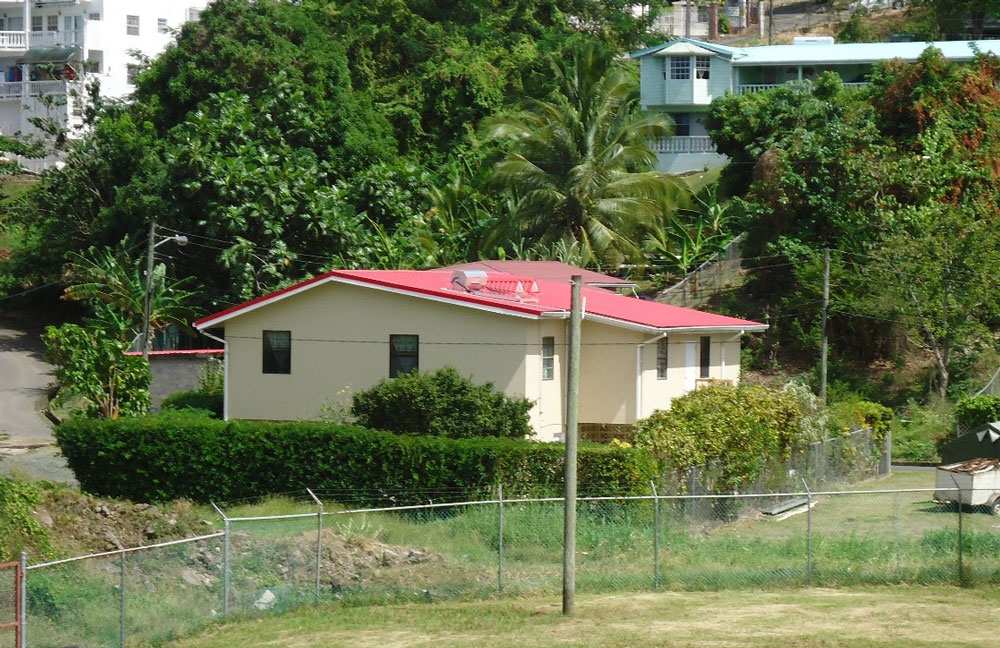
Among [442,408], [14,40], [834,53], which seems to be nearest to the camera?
[442,408]

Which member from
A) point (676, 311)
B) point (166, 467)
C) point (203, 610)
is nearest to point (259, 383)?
point (166, 467)

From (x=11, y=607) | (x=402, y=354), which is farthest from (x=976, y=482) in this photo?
(x=11, y=607)

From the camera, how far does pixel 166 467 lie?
31266 millimetres

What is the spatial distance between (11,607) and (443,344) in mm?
15166

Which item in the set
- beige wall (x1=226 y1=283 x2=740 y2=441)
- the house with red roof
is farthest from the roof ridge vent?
beige wall (x1=226 y1=283 x2=740 y2=441)

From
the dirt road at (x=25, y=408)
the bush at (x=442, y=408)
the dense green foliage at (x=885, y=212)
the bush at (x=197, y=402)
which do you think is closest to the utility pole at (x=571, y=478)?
the bush at (x=442, y=408)

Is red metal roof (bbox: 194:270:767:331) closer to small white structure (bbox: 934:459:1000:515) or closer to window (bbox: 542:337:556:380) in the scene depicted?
window (bbox: 542:337:556:380)

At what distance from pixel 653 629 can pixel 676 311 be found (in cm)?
2053

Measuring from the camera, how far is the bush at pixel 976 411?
→ 39.2m

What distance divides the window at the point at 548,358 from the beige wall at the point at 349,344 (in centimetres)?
95

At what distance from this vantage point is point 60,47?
80938 mm

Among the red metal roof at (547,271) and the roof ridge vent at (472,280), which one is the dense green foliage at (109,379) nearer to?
the red metal roof at (547,271)

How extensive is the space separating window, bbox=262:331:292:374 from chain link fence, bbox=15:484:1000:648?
7.96m

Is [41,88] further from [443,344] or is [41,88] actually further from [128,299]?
[443,344]
